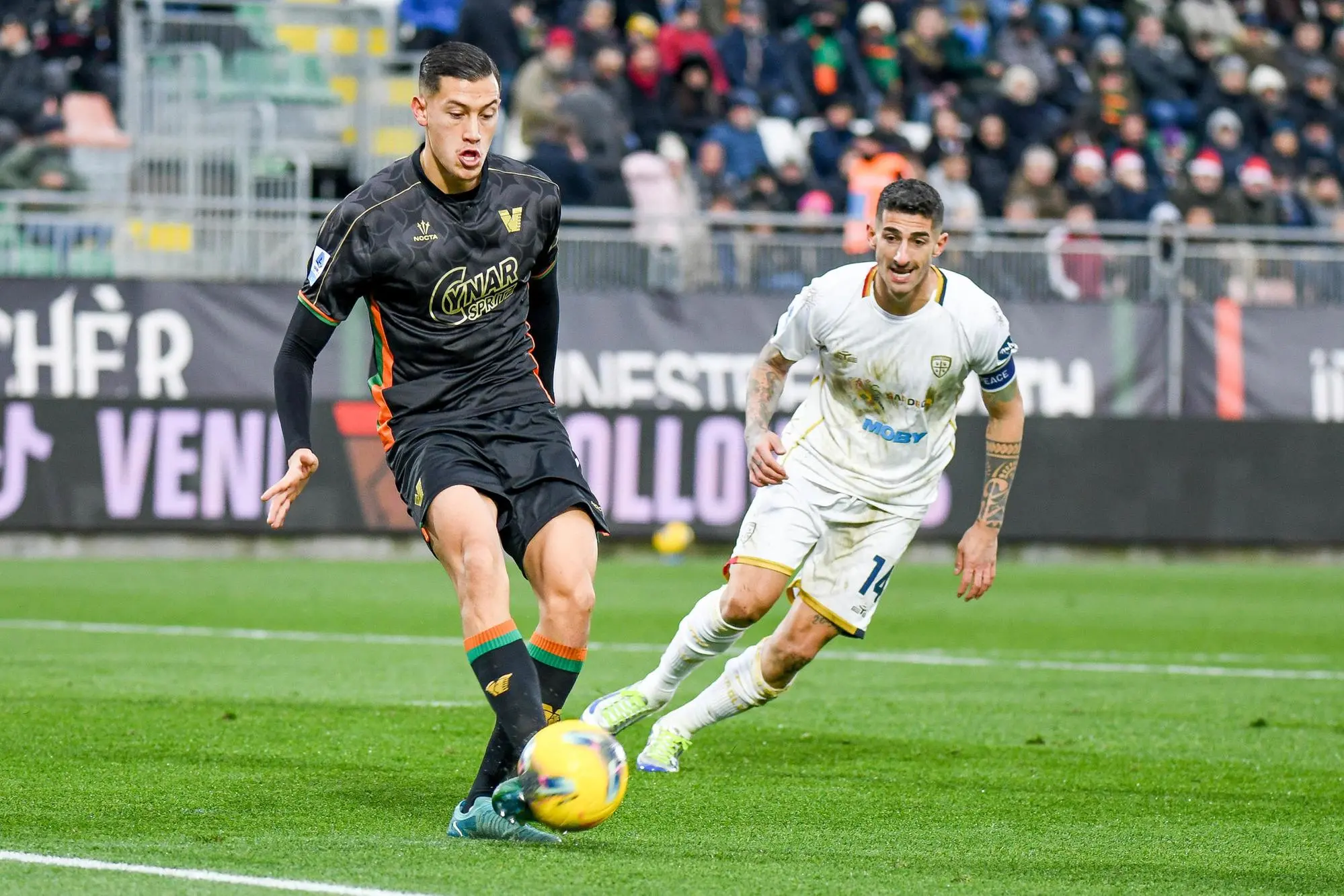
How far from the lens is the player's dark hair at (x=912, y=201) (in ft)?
A: 24.2

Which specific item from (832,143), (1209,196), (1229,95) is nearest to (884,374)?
(832,143)

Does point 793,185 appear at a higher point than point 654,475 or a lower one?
higher

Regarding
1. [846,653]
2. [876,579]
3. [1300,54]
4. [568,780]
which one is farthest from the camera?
[1300,54]

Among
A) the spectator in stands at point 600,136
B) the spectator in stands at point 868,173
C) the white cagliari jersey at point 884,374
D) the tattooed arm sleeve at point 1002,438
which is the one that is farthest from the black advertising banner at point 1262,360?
the tattooed arm sleeve at point 1002,438

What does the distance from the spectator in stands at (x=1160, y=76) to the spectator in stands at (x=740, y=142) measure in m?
6.16

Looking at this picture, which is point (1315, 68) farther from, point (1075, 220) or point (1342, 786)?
point (1342, 786)

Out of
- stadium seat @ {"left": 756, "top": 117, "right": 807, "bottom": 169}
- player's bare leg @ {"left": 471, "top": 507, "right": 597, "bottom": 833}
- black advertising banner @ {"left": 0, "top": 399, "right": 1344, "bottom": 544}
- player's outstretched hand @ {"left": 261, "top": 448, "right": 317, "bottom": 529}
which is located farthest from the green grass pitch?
stadium seat @ {"left": 756, "top": 117, "right": 807, "bottom": 169}

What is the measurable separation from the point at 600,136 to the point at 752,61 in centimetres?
355

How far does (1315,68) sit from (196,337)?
14155 mm

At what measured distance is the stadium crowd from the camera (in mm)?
20141

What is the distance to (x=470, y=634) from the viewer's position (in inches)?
243

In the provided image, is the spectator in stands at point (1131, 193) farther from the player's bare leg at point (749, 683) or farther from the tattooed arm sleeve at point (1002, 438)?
the player's bare leg at point (749, 683)

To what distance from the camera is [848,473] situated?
26.3ft

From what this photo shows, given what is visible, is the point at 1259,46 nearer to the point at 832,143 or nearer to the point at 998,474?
the point at 832,143
